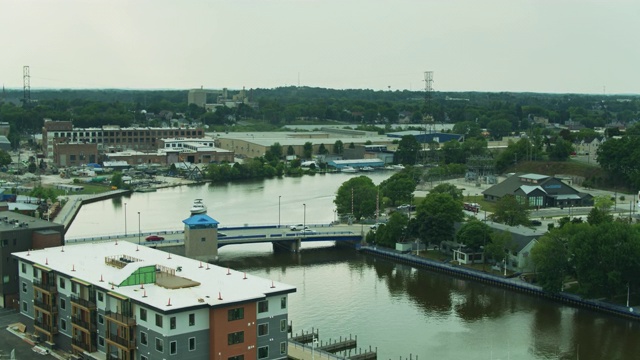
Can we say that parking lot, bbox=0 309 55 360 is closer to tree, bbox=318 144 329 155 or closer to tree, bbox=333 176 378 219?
tree, bbox=333 176 378 219

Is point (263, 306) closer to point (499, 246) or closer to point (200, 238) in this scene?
point (499, 246)

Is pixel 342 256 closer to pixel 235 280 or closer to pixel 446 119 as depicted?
pixel 235 280

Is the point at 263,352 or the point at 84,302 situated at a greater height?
the point at 84,302

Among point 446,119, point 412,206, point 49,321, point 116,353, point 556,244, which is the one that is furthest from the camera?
point 446,119

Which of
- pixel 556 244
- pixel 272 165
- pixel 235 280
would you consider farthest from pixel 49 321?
pixel 272 165

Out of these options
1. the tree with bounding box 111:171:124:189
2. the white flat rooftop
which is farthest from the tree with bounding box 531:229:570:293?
the tree with bounding box 111:171:124:189

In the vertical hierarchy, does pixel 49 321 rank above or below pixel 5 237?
below

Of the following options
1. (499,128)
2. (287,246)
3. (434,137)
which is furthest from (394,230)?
(499,128)
